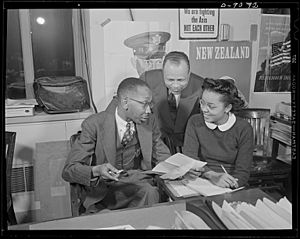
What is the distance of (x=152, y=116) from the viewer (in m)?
0.88

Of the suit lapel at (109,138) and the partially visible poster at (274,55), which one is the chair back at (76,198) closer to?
the suit lapel at (109,138)

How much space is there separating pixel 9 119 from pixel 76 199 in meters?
0.28

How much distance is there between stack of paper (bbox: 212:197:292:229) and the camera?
826 millimetres

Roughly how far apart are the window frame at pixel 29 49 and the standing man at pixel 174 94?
0.58 ft

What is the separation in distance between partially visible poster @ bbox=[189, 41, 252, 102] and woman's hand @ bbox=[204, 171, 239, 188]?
0.79 ft

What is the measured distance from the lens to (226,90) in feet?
2.87

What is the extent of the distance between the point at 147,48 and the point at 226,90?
0.24 metres

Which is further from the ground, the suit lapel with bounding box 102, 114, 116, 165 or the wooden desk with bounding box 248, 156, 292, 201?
the suit lapel with bounding box 102, 114, 116, 165

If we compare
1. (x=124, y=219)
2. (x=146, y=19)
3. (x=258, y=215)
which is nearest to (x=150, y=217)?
(x=124, y=219)

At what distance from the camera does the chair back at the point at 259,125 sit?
0.89m

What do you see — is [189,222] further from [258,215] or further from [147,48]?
[147,48]

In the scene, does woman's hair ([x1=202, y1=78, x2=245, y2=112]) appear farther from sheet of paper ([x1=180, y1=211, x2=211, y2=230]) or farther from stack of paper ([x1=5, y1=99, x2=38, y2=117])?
stack of paper ([x1=5, y1=99, x2=38, y2=117])

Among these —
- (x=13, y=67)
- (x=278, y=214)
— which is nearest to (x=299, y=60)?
(x=278, y=214)

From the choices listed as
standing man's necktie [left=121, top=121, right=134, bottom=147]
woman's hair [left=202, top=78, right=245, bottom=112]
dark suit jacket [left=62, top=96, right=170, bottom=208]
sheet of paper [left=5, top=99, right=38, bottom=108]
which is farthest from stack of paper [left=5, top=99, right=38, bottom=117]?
woman's hair [left=202, top=78, right=245, bottom=112]
